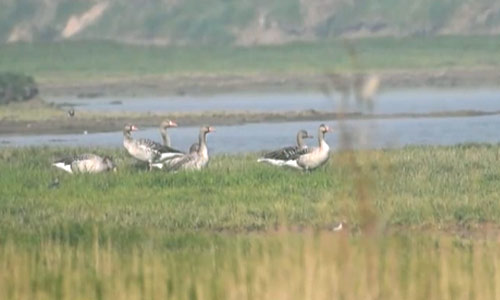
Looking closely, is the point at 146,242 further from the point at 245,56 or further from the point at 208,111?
the point at 245,56

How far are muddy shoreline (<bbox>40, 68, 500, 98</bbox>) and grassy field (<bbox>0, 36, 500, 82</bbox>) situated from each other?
2.47 metres

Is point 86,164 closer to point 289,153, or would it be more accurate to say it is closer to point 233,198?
point 289,153

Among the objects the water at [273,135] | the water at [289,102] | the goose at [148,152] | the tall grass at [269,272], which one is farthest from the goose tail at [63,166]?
the water at [289,102]

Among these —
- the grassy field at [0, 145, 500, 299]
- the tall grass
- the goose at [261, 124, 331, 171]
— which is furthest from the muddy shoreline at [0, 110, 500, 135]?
the tall grass

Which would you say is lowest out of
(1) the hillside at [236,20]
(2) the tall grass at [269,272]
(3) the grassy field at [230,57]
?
(2) the tall grass at [269,272]

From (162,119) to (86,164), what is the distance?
26.5 metres

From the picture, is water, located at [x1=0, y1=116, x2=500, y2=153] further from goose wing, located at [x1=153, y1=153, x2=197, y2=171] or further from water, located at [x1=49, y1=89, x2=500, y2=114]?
goose wing, located at [x1=153, y1=153, x2=197, y2=171]

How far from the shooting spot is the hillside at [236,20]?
10425 cm

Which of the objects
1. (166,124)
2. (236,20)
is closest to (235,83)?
(236,20)

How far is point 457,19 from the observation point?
4122 inches

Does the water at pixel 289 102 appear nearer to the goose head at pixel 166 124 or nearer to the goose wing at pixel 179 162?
the goose head at pixel 166 124

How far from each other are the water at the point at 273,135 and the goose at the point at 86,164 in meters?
9.58

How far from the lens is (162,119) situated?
46.0 m

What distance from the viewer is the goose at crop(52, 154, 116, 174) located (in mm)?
19344
